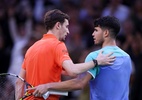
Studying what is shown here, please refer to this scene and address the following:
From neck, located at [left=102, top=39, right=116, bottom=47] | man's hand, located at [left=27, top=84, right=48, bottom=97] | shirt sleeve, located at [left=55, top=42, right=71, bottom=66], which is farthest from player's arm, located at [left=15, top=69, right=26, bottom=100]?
neck, located at [left=102, top=39, right=116, bottom=47]

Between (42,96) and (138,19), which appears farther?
(138,19)

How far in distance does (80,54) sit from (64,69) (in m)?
5.32

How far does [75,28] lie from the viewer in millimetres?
14102

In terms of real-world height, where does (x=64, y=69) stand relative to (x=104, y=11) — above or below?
below

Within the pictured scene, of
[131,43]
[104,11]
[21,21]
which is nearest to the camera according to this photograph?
[131,43]

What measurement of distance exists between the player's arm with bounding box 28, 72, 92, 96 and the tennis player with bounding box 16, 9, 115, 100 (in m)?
0.14

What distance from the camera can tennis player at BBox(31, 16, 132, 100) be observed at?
8.07 meters

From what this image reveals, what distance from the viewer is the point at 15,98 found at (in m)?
8.24

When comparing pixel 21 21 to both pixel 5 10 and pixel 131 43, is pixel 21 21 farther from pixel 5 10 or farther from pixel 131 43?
pixel 131 43

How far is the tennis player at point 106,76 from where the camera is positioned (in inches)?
318

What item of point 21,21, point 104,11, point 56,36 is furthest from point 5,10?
point 56,36

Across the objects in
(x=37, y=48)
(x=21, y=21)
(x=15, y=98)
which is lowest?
(x=15, y=98)

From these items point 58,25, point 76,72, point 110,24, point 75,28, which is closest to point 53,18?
point 58,25

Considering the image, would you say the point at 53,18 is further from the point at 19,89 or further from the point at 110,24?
the point at 19,89
